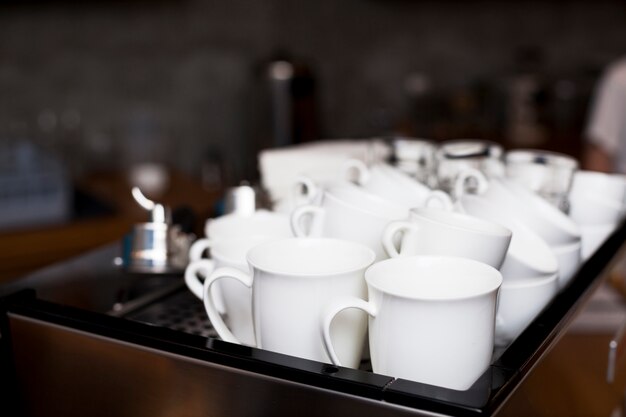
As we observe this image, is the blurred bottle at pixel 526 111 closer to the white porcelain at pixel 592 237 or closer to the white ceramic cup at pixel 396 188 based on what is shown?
the white porcelain at pixel 592 237

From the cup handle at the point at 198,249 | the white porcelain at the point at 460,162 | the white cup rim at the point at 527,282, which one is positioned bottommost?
the white cup rim at the point at 527,282

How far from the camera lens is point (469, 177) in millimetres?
826

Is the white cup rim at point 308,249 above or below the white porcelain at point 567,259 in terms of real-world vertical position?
above

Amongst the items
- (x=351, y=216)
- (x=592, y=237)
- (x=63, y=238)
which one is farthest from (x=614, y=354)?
(x=63, y=238)

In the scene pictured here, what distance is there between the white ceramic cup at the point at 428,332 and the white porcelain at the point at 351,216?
0.42 ft

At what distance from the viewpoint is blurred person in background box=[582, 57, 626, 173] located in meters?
2.33

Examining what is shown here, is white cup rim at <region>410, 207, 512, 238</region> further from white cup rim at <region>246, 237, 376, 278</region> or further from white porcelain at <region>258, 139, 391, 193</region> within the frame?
white porcelain at <region>258, 139, 391, 193</region>

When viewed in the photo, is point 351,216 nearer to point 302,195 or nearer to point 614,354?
point 302,195

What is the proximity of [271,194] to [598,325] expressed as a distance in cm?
45

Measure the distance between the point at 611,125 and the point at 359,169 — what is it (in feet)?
5.57

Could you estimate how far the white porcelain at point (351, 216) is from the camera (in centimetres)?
72

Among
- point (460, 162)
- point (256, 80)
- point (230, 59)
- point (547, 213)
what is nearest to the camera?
point (547, 213)

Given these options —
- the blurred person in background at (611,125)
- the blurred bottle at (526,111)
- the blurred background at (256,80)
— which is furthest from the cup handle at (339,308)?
the blurred bottle at (526,111)

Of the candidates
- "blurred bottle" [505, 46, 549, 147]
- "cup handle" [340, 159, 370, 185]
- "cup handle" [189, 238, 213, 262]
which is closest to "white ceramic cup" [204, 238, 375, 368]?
"cup handle" [189, 238, 213, 262]
